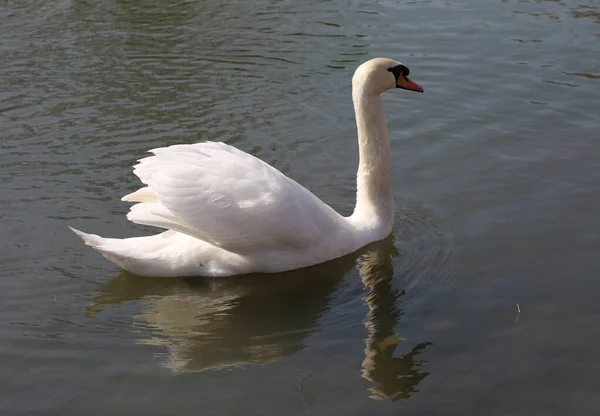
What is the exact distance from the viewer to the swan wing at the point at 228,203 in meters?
7.05

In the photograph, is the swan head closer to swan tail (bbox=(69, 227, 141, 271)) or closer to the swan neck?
the swan neck

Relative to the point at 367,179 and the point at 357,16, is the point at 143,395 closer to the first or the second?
the point at 367,179

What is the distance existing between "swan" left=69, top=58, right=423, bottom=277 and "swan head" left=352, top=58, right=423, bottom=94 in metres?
1.09

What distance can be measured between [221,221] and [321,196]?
184 cm

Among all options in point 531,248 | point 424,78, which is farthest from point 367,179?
point 424,78

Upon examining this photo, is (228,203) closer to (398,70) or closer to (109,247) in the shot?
(109,247)

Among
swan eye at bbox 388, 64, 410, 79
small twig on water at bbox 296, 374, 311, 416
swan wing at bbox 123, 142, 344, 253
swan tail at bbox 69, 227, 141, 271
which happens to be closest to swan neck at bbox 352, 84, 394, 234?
swan eye at bbox 388, 64, 410, 79

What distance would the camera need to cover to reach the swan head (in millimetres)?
7746

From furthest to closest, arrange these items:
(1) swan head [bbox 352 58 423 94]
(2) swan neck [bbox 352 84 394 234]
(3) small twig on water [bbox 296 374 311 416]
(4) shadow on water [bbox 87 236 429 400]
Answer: (2) swan neck [bbox 352 84 394 234] → (1) swan head [bbox 352 58 423 94] → (4) shadow on water [bbox 87 236 429 400] → (3) small twig on water [bbox 296 374 311 416]

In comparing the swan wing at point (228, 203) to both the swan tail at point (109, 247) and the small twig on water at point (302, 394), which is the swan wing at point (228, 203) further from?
the small twig on water at point (302, 394)

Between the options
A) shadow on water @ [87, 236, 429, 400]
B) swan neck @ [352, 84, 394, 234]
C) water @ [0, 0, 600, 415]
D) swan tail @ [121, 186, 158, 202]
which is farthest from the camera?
swan neck @ [352, 84, 394, 234]

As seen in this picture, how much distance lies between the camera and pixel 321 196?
8703mm

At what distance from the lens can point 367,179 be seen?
26.1ft

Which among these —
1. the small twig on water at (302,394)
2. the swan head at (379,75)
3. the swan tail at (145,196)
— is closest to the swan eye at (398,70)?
the swan head at (379,75)
